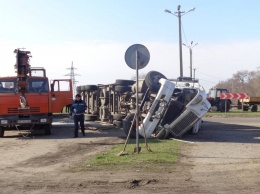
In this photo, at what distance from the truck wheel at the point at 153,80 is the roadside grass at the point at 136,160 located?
3.96m

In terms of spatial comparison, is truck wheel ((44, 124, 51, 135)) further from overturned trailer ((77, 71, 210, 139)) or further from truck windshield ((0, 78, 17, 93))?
overturned trailer ((77, 71, 210, 139))

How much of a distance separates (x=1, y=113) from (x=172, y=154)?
8739 millimetres

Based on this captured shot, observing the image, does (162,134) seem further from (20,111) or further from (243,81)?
(243,81)

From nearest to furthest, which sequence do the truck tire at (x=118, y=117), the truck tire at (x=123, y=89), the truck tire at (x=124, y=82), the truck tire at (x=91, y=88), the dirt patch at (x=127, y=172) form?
1. the dirt patch at (x=127, y=172)
2. the truck tire at (x=118, y=117)
3. the truck tire at (x=123, y=89)
4. the truck tire at (x=124, y=82)
5. the truck tire at (x=91, y=88)

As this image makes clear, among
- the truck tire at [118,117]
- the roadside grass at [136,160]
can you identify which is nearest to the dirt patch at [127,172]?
the roadside grass at [136,160]

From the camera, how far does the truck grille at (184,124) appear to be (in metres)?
15.1

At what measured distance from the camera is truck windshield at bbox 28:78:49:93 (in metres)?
18.5

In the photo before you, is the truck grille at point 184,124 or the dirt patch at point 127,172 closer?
the dirt patch at point 127,172

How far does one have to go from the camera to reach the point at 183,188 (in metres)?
7.69

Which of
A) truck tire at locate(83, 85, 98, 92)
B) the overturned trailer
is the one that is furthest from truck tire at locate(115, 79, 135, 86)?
truck tire at locate(83, 85, 98, 92)

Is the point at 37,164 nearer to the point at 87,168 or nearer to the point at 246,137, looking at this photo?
the point at 87,168

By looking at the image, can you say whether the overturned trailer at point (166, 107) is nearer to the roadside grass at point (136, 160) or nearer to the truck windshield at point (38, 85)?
the roadside grass at point (136, 160)

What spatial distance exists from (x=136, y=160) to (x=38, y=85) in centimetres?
941

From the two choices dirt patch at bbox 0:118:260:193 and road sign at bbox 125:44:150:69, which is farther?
road sign at bbox 125:44:150:69
